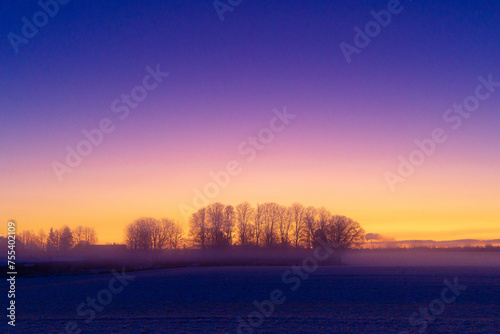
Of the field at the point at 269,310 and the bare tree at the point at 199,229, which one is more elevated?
the bare tree at the point at 199,229

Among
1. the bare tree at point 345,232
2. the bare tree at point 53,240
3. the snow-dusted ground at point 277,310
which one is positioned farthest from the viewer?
the bare tree at point 53,240

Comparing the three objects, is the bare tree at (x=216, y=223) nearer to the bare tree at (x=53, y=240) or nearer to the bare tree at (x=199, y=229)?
the bare tree at (x=199, y=229)

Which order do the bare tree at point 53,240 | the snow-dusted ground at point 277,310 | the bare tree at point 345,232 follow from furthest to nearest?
the bare tree at point 53,240 → the bare tree at point 345,232 → the snow-dusted ground at point 277,310

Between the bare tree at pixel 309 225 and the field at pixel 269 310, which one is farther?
the bare tree at pixel 309 225

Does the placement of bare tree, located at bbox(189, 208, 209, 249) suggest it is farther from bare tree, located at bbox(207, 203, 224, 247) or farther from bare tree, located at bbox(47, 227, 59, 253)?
bare tree, located at bbox(47, 227, 59, 253)

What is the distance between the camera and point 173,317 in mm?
20141

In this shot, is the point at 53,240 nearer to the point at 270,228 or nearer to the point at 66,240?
the point at 66,240

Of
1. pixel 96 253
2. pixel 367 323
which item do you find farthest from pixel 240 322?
pixel 96 253

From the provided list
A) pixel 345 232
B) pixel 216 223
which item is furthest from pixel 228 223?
pixel 345 232

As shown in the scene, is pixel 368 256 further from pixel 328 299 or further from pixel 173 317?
pixel 173 317

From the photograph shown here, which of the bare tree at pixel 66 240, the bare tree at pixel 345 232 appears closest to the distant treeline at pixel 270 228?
the bare tree at pixel 345 232

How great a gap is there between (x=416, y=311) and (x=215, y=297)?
1260 centimetres

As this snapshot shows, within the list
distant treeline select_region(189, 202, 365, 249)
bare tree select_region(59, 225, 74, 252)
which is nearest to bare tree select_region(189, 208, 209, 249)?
distant treeline select_region(189, 202, 365, 249)

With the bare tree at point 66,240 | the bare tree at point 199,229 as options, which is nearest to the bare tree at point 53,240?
the bare tree at point 66,240
